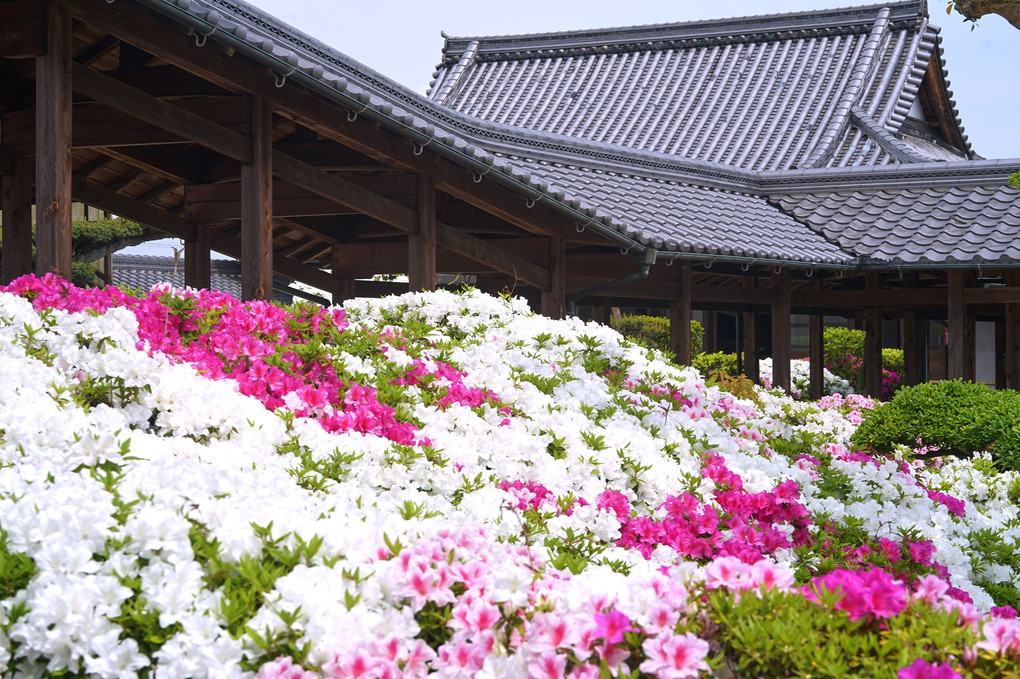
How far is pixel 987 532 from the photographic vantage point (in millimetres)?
4000

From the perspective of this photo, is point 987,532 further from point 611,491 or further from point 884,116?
point 884,116

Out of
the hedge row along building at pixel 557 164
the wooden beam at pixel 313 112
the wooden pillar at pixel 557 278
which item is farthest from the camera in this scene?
the wooden pillar at pixel 557 278

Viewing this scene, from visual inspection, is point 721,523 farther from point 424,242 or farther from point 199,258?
point 199,258

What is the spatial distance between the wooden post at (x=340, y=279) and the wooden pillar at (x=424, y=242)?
8.74 ft

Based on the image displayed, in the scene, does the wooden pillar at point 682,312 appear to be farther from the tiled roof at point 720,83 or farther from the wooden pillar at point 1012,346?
the tiled roof at point 720,83

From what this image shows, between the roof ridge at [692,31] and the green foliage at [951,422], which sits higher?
the roof ridge at [692,31]

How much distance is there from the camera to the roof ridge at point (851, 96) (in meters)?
15.5

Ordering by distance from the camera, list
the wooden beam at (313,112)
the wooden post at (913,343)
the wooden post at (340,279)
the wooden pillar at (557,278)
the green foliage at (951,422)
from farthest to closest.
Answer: the wooden post at (913,343)
the wooden post at (340,279)
the wooden pillar at (557,278)
the green foliage at (951,422)
the wooden beam at (313,112)

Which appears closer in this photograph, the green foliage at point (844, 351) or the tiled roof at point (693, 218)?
the tiled roof at point (693, 218)

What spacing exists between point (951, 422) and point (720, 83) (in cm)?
1302

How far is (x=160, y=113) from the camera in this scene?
20.0 ft

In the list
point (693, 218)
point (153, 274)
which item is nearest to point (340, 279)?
point (693, 218)

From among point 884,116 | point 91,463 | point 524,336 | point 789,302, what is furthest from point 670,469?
point 884,116

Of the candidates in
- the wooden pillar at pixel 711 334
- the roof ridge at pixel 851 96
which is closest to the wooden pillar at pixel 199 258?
the roof ridge at pixel 851 96
